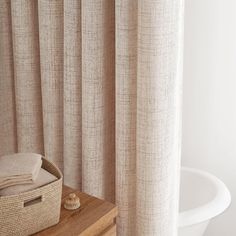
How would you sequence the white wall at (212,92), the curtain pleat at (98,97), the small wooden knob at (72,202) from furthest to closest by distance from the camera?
1. the white wall at (212,92)
2. the curtain pleat at (98,97)
3. the small wooden knob at (72,202)

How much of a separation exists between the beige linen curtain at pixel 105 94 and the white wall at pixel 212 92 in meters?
0.63

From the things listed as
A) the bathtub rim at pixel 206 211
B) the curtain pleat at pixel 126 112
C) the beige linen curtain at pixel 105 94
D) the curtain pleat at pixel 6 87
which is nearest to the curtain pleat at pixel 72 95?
the beige linen curtain at pixel 105 94

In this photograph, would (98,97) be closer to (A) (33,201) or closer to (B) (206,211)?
(A) (33,201)

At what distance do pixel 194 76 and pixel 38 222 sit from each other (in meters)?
1.09

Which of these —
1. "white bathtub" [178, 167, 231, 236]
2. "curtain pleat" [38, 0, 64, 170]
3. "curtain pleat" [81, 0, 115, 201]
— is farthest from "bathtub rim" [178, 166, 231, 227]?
"curtain pleat" [38, 0, 64, 170]

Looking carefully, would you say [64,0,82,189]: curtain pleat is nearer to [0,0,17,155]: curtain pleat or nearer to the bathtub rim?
[0,0,17,155]: curtain pleat

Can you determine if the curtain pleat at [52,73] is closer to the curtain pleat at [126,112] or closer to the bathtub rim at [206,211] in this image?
the curtain pleat at [126,112]

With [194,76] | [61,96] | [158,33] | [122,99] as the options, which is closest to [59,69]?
[61,96]

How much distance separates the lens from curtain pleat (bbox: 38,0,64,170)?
4.26ft

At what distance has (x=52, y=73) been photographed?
1.35m

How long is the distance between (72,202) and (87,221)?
0.24 feet

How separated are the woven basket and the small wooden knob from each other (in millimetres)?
77

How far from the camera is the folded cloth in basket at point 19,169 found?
963 millimetres

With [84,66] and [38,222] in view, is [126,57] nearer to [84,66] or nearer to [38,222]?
[84,66]
